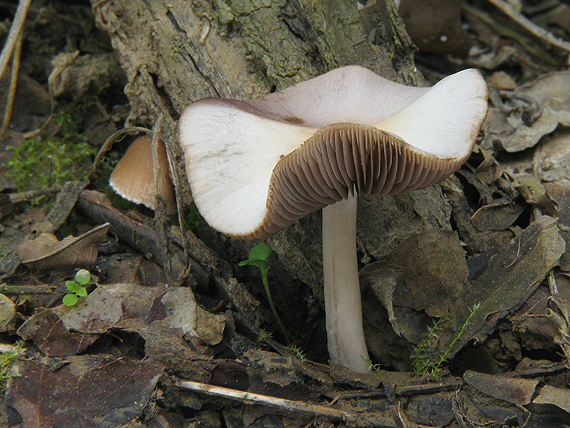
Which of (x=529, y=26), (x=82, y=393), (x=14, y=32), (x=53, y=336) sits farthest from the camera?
(x=529, y=26)

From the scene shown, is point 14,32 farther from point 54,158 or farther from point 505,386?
point 505,386

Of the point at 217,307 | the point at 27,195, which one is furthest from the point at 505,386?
the point at 27,195

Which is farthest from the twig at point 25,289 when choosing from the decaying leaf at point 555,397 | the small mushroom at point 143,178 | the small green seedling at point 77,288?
the decaying leaf at point 555,397

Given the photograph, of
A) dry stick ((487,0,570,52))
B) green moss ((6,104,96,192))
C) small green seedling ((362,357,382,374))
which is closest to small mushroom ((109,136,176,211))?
green moss ((6,104,96,192))

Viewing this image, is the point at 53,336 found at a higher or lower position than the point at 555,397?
higher

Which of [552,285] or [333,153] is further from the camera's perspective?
[552,285]

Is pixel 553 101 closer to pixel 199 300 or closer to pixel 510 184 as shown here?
pixel 510 184
